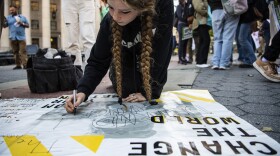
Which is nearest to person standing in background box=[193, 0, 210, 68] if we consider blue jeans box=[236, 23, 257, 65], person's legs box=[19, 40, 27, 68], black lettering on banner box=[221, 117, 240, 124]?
blue jeans box=[236, 23, 257, 65]

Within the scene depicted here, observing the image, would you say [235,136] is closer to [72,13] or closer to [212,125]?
[212,125]

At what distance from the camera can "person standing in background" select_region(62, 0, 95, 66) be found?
116 inches

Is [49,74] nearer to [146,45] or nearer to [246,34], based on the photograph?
[146,45]

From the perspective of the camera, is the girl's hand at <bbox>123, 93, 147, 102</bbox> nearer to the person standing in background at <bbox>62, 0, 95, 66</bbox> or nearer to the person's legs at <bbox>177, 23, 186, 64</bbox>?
the person standing in background at <bbox>62, 0, 95, 66</bbox>

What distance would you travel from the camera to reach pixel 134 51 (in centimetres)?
161

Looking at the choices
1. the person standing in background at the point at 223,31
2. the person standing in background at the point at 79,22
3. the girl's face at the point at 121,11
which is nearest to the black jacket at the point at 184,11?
the person standing in background at the point at 223,31

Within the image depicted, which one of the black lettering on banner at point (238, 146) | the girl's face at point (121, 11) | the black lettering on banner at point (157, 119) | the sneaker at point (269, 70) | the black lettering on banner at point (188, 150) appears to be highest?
the girl's face at point (121, 11)

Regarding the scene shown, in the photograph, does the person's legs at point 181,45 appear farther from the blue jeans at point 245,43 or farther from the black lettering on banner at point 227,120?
the black lettering on banner at point 227,120

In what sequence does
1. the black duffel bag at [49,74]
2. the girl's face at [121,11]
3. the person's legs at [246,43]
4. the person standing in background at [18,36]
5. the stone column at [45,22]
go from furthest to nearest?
the stone column at [45,22] → the person standing in background at [18,36] → the person's legs at [246,43] → the black duffel bag at [49,74] → the girl's face at [121,11]

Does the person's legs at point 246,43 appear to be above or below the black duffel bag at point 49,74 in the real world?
above

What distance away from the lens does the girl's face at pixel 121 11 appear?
1.15 meters

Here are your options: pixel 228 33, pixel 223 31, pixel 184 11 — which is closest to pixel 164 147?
pixel 228 33

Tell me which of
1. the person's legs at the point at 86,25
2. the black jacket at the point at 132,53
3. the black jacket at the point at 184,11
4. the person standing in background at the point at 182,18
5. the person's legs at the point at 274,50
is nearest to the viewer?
the black jacket at the point at 132,53

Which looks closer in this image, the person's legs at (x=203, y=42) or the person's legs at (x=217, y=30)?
the person's legs at (x=217, y=30)
